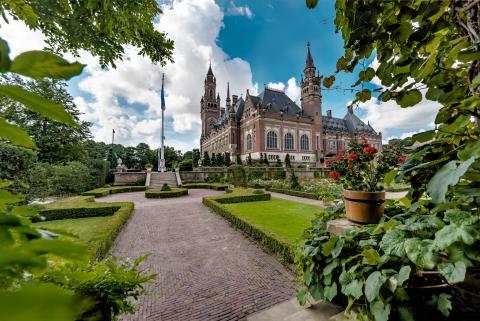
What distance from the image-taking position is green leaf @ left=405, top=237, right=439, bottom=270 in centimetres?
128

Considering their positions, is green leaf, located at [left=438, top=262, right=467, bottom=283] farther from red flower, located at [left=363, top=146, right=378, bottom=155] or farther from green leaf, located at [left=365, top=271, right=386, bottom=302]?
red flower, located at [left=363, top=146, right=378, bottom=155]

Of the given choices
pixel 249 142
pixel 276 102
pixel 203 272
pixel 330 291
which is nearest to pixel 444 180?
pixel 330 291

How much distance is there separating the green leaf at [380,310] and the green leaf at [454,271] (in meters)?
0.46

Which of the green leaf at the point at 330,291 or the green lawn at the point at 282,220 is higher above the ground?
the green leaf at the point at 330,291

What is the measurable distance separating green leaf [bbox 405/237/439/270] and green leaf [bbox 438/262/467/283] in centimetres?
6

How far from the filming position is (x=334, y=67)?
1.60 meters

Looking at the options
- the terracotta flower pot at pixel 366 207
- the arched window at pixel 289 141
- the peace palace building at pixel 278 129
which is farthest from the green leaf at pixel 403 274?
the arched window at pixel 289 141

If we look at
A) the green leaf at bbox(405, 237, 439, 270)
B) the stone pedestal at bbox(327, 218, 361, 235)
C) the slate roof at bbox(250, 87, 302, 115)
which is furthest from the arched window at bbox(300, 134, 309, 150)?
the green leaf at bbox(405, 237, 439, 270)

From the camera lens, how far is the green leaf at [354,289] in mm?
1625

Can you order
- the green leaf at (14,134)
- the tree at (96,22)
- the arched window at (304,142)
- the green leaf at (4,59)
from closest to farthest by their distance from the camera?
1. the green leaf at (4,59)
2. the green leaf at (14,134)
3. the tree at (96,22)
4. the arched window at (304,142)

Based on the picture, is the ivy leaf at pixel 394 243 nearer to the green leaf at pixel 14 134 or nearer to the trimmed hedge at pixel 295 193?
the green leaf at pixel 14 134

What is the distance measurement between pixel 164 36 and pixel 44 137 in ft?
71.1

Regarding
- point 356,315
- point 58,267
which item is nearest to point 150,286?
point 58,267

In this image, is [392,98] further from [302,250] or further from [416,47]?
[302,250]
